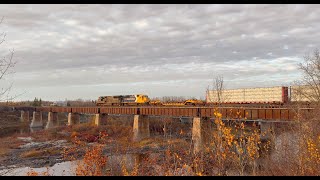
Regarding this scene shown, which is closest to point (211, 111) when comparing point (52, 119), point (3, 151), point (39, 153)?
point (39, 153)

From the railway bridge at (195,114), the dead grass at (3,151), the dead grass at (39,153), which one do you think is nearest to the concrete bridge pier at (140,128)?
the railway bridge at (195,114)

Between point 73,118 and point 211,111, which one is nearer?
point 211,111

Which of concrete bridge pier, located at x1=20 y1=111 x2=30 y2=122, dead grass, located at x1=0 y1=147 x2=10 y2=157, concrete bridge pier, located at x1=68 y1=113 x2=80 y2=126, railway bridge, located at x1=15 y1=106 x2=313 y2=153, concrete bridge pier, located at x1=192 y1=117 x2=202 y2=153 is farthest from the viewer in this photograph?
concrete bridge pier, located at x1=20 y1=111 x2=30 y2=122

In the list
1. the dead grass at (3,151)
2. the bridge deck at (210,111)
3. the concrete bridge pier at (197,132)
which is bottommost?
the dead grass at (3,151)

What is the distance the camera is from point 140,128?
43188 millimetres

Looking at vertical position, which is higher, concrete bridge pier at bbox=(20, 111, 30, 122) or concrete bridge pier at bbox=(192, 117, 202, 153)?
concrete bridge pier at bbox=(192, 117, 202, 153)

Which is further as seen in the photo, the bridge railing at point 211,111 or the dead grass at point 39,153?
the dead grass at point 39,153

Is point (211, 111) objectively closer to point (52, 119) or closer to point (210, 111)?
point (210, 111)

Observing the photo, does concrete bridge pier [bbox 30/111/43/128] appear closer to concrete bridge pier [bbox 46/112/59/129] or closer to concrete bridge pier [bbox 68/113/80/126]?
concrete bridge pier [bbox 46/112/59/129]

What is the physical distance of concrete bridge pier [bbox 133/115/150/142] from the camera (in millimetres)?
42319

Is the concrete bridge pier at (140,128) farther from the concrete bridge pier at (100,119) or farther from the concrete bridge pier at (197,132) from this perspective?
the concrete bridge pier at (100,119)

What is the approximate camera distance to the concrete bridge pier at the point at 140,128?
42.3 metres

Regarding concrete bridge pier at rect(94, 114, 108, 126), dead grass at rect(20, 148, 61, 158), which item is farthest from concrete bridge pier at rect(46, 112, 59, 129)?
dead grass at rect(20, 148, 61, 158)

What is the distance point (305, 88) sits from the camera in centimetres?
3083
